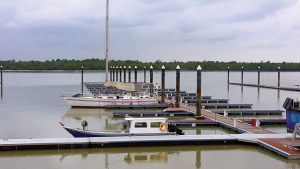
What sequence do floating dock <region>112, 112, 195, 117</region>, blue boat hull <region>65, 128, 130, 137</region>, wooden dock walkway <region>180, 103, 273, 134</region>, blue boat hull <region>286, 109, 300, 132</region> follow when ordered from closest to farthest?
blue boat hull <region>65, 128, 130, 137</region> < blue boat hull <region>286, 109, 300, 132</region> < wooden dock walkway <region>180, 103, 273, 134</region> < floating dock <region>112, 112, 195, 117</region>

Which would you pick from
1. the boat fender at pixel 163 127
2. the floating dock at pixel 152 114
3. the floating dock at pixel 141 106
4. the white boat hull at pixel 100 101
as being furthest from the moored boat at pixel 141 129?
the white boat hull at pixel 100 101

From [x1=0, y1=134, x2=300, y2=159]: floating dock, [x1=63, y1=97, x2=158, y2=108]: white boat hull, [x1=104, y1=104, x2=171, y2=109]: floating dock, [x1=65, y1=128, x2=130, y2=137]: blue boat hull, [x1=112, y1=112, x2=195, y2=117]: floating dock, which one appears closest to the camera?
[x1=0, y1=134, x2=300, y2=159]: floating dock

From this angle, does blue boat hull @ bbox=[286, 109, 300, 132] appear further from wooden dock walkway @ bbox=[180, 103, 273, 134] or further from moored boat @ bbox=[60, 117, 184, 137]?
moored boat @ bbox=[60, 117, 184, 137]

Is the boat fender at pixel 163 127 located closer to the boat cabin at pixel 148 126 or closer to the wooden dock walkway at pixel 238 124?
the boat cabin at pixel 148 126

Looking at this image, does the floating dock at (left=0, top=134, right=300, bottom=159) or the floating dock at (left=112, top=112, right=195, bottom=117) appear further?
the floating dock at (left=112, top=112, right=195, bottom=117)

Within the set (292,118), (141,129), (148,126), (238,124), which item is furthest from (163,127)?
(292,118)

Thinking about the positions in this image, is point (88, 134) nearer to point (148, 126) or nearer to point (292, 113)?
point (148, 126)

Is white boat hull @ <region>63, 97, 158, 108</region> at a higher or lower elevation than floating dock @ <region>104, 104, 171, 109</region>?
higher

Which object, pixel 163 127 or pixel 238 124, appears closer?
pixel 163 127

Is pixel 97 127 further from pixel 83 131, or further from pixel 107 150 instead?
pixel 107 150

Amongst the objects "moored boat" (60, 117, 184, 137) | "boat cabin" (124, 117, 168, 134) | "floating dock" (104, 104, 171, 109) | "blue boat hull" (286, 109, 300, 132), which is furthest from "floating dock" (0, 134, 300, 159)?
"floating dock" (104, 104, 171, 109)

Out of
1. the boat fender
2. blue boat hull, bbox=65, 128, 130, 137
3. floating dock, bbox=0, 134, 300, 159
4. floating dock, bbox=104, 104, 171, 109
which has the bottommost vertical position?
floating dock, bbox=0, 134, 300, 159

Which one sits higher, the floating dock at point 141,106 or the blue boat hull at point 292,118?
the blue boat hull at point 292,118

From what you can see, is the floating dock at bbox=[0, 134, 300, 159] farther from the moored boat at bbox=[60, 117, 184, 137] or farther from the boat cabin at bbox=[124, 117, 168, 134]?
the boat cabin at bbox=[124, 117, 168, 134]
